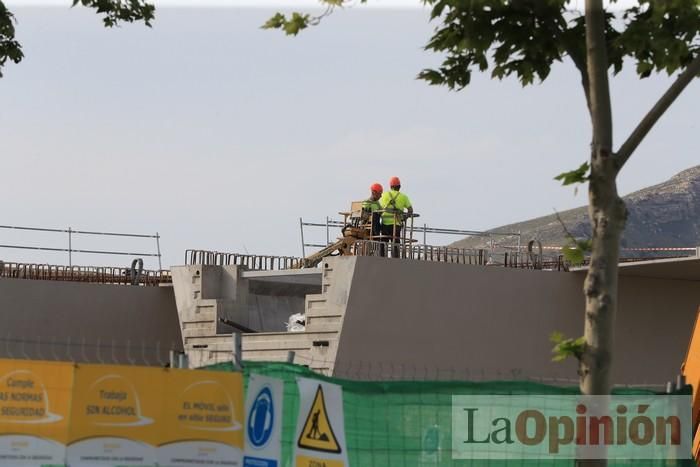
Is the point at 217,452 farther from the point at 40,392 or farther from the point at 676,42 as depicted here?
the point at 676,42

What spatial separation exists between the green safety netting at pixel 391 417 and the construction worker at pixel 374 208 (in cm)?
2177

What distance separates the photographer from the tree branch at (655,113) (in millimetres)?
10602

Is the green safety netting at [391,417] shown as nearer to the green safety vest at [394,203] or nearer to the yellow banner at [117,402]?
the yellow banner at [117,402]

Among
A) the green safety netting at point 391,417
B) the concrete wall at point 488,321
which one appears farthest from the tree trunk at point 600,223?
the concrete wall at point 488,321

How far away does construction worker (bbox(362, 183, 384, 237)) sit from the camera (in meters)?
34.2

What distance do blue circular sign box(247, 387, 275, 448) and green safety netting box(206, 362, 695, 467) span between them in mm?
305

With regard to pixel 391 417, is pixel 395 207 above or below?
above

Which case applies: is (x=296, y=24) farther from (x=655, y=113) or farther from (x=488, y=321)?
(x=488, y=321)

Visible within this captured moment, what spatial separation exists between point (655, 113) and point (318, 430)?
11.1 ft

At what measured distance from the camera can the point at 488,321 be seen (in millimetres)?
34719

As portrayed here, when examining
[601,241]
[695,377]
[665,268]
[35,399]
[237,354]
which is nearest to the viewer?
[35,399]

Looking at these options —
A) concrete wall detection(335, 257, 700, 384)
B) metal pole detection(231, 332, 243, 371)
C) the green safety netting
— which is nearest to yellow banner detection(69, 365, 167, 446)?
metal pole detection(231, 332, 243, 371)

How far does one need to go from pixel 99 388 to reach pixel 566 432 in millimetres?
4522

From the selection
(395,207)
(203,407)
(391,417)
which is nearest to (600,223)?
(391,417)
